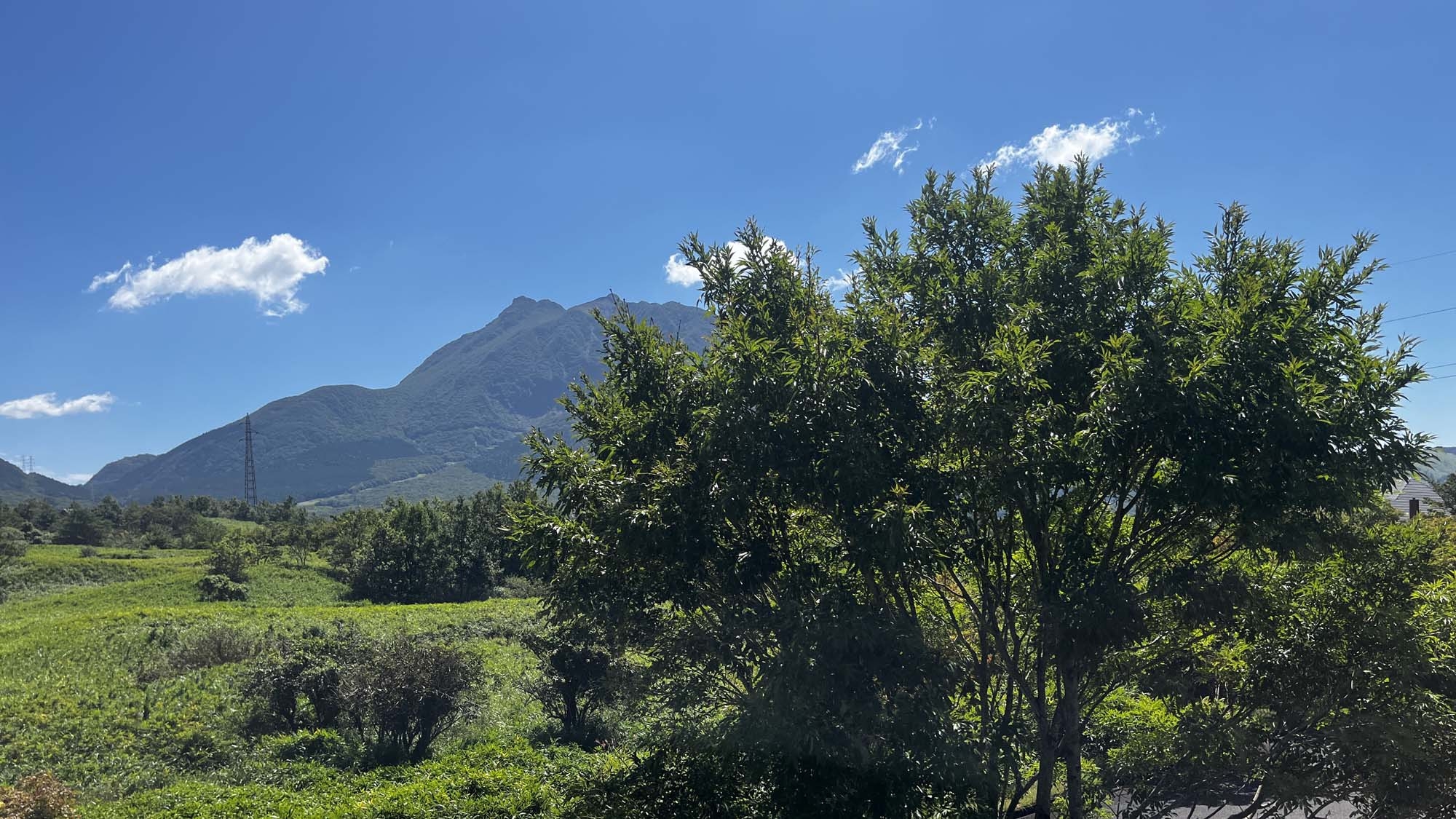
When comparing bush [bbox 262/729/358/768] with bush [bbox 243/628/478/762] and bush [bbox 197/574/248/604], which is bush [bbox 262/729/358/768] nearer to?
bush [bbox 243/628/478/762]

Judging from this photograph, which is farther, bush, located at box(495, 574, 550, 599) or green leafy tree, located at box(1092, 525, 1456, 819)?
bush, located at box(495, 574, 550, 599)

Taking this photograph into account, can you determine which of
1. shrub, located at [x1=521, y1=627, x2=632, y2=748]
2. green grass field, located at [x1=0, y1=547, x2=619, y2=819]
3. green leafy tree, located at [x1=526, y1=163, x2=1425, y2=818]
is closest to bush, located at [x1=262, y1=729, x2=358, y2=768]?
green grass field, located at [x1=0, y1=547, x2=619, y2=819]

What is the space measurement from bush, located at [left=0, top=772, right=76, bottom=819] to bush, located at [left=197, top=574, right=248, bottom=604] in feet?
112

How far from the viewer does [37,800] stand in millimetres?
11922

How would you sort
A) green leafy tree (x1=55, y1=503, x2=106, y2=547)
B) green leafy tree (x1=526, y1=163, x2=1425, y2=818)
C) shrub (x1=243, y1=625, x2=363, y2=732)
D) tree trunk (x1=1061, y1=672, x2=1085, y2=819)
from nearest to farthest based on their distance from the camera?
green leafy tree (x1=526, y1=163, x2=1425, y2=818)
tree trunk (x1=1061, y1=672, x2=1085, y2=819)
shrub (x1=243, y1=625, x2=363, y2=732)
green leafy tree (x1=55, y1=503, x2=106, y2=547)

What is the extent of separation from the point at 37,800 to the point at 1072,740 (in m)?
15.9

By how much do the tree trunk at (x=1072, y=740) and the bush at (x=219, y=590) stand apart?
47.8 m

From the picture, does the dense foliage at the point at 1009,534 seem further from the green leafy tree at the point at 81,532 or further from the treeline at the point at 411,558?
the green leafy tree at the point at 81,532

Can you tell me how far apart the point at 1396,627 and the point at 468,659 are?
62.8 ft

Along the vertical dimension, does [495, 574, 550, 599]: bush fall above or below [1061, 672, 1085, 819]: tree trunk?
below

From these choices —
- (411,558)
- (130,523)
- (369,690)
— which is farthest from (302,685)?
(130,523)

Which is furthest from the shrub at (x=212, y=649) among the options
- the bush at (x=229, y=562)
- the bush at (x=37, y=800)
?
the bush at (x=229, y=562)

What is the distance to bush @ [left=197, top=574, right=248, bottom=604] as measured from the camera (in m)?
42.1

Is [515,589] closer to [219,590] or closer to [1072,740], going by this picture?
[219,590]
